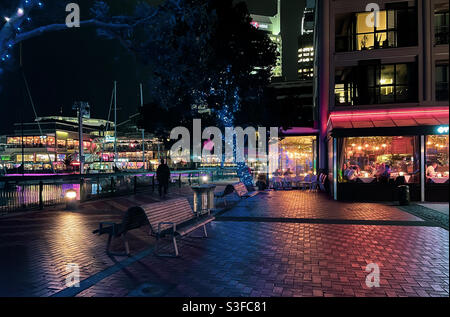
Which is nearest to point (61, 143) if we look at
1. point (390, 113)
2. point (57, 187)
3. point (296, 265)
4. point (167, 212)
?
point (57, 187)

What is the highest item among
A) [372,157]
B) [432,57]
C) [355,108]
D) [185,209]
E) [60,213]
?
[432,57]

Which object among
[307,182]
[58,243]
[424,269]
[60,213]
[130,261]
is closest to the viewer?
[424,269]

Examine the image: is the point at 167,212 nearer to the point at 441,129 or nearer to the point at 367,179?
the point at 367,179

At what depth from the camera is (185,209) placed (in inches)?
309

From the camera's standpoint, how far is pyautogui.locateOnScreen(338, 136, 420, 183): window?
641 inches

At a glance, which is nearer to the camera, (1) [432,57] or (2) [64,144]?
(1) [432,57]

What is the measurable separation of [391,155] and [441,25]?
801 centimetres

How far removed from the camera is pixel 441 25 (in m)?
18.2

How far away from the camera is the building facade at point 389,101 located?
51.9ft

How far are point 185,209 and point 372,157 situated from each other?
12332 mm

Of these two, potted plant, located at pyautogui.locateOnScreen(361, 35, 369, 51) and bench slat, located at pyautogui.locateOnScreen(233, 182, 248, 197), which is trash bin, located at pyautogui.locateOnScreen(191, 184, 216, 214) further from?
potted plant, located at pyautogui.locateOnScreen(361, 35, 369, 51)

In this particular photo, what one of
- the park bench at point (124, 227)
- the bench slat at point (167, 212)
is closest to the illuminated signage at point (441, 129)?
the bench slat at point (167, 212)
